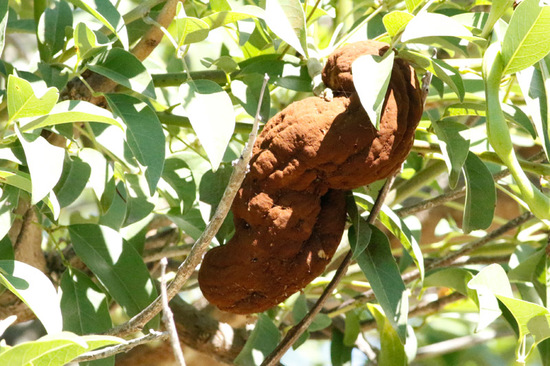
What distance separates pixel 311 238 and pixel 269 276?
54mm

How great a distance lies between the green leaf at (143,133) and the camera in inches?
32.2

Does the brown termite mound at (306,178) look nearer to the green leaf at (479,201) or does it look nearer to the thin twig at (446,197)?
the green leaf at (479,201)

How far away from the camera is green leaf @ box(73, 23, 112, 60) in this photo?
2.81 ft

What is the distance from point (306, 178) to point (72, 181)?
0.87ft

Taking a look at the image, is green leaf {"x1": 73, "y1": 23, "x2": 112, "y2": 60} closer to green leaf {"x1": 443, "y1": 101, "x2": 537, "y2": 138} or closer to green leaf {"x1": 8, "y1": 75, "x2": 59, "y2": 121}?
green leaf {"x1": 8, "y1": 75, "x2": 59, "y2": 121}

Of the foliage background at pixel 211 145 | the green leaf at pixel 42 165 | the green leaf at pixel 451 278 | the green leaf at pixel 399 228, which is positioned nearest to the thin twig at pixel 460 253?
the foliage background at pixel 211 145

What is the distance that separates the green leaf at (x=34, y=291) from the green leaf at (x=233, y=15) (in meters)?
0.29

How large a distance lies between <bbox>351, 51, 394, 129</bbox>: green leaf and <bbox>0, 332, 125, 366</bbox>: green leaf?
272 millimetres

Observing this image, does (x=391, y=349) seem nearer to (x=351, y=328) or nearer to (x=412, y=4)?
(x=351, y=328)

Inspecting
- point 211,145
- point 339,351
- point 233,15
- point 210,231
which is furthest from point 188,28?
point 339,351

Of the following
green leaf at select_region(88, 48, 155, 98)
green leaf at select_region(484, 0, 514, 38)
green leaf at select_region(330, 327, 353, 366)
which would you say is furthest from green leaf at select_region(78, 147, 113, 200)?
green leaf at select_region(330, 327, 353, 366)

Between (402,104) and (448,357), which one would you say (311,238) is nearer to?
(402,104)

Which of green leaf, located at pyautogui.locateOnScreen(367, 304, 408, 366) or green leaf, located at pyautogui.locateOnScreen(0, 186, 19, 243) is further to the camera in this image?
green leaf, located at pyautogui.locateOnScreen(367, 304, 408, 366)

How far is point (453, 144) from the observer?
0.85 meters
